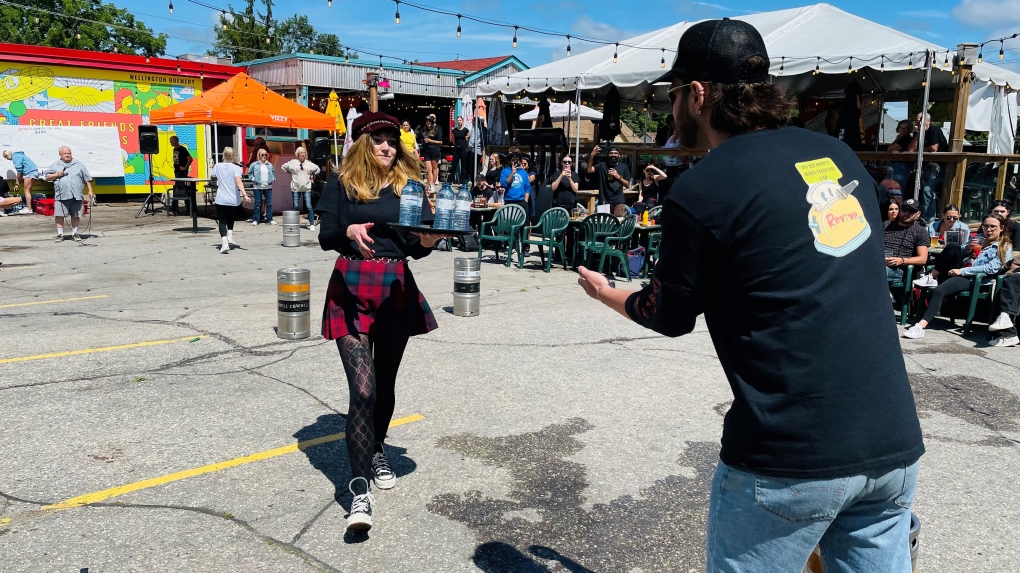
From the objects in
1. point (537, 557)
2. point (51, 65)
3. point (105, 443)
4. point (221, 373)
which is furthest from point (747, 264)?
point (51, 65)

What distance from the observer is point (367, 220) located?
12.5 feet

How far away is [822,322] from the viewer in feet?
5.74

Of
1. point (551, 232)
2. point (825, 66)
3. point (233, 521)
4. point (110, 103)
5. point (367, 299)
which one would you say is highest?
point (825, 66)

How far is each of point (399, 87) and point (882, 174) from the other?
21.3m

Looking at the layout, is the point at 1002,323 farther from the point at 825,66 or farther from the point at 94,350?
the point at 94,350


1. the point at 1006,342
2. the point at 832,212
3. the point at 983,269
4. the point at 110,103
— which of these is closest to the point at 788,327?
the point at 832,212

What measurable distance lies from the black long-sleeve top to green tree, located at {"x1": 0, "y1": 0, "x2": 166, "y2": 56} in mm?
51548

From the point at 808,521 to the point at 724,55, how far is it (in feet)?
3.57

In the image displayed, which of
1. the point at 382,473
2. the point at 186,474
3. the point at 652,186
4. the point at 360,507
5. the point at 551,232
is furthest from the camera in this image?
the point at 652,186

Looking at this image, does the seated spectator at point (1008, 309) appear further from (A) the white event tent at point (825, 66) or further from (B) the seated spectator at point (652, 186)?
(B) the seated spectator at point (652, 186)

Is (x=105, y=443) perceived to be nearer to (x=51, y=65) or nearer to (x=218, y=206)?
(x=218, y=206)

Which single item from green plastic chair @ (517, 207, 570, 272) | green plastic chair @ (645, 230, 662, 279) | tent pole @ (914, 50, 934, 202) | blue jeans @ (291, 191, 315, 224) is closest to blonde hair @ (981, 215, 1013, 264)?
tent pole @ (914, 50, 934, 202)

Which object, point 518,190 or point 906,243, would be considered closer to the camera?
point 906,243

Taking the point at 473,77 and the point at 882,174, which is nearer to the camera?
the point at 882,174
